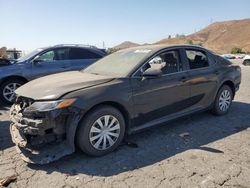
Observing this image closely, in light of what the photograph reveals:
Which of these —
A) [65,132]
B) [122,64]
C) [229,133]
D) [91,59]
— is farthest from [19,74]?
[229,133]

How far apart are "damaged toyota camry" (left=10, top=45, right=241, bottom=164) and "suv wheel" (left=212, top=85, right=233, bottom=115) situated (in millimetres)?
115

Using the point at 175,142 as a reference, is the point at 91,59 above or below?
above

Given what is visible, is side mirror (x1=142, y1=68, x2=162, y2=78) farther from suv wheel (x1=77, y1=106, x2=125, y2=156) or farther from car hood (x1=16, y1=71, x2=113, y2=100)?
suv wheel (x1=77, y1=106, x2=125, y2=156)

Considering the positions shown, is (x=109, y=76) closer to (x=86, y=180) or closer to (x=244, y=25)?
(x=86, y=180)

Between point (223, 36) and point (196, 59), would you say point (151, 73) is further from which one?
point (223, 36)

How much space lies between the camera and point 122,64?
4.67 meters

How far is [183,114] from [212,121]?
94 centimetres

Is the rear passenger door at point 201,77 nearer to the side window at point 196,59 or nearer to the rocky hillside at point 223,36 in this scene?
the side window at point 196,59

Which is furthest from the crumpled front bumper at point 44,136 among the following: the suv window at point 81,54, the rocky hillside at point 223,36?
the rocky hillside at point 223,36

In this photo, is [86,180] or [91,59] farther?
[91,59]

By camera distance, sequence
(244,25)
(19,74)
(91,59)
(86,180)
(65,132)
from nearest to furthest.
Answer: (86,180)
(65,132)
(19,74)
(91,59)
(244,25)

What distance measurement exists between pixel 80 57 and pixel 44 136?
5.16m

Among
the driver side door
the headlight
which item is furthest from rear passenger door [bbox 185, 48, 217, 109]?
the headlight

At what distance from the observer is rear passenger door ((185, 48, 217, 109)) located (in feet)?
16.8
